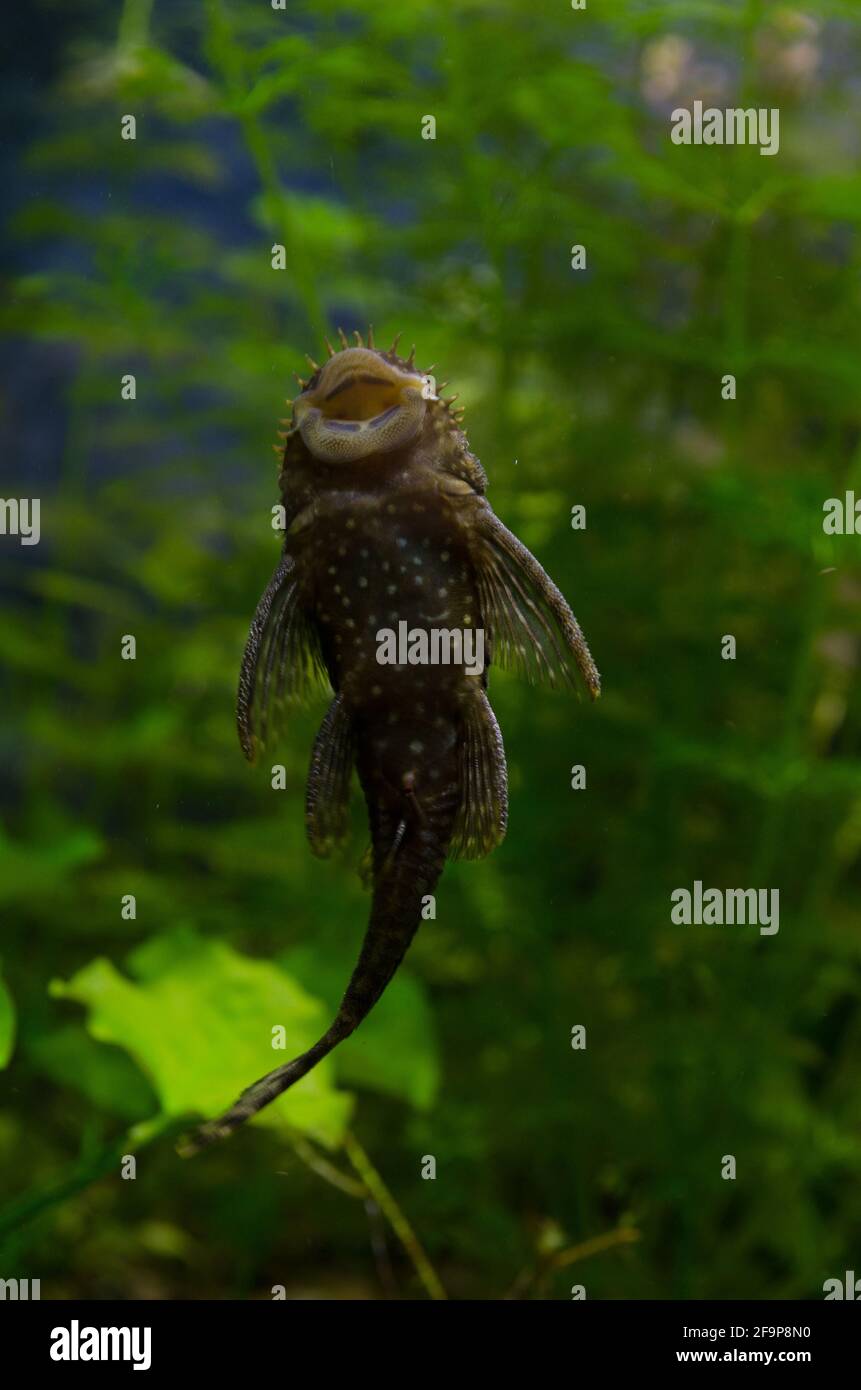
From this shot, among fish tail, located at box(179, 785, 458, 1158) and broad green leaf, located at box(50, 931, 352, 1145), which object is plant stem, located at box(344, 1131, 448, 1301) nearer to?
broad green leaf, located at box(50, 931, 352, 1145)

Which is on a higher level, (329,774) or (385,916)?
(329,774)

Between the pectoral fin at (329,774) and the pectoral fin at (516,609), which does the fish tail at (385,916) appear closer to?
the pectoral fin at (329,774)

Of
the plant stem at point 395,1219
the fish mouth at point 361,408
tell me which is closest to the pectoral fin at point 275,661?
the fish mouth at point 361,408

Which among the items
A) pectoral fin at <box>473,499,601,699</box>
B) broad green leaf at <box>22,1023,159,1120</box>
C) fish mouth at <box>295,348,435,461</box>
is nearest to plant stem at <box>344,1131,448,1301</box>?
broad green leaf at <box>22,1023,159,1120</box>

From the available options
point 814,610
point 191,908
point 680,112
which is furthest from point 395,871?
point 191,908

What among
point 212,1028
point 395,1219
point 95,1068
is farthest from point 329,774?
point 95,1068

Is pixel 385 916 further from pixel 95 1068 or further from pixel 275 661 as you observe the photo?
pixel 95 1068
